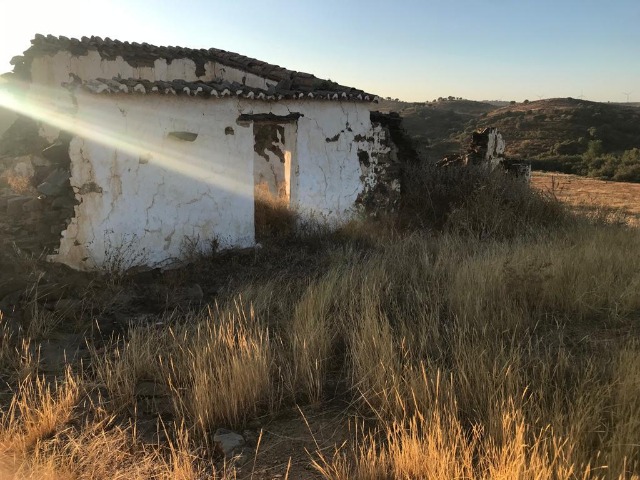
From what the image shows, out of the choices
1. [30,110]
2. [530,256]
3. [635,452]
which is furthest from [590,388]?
[30,110]

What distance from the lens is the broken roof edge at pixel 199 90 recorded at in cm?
639

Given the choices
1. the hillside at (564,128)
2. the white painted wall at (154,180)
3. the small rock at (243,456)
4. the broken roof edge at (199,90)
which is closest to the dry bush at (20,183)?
the white painted wall at (154,180)

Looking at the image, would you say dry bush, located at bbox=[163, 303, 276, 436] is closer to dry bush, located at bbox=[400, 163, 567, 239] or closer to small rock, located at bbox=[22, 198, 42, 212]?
small rock, located at bbox=[22, 198, 42, 212]

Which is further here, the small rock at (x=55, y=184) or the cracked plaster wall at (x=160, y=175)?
the cracked plaster wall at (x=160, y=175)

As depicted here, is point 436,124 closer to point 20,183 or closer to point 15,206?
point 20,183

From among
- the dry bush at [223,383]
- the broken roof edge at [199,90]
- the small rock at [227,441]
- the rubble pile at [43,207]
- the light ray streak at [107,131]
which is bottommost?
the small rock at [227,441]

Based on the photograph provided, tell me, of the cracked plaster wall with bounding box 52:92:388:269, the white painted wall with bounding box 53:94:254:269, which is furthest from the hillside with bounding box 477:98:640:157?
the white painted wall with bounding box 53:94:254:269

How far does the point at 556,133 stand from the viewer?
36.9 m

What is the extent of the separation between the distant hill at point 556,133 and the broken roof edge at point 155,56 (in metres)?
15.3

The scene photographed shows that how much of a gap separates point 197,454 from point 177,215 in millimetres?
4858

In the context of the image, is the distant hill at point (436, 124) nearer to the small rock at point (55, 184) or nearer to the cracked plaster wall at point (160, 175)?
the cracked plaster wall at point (160, 175)

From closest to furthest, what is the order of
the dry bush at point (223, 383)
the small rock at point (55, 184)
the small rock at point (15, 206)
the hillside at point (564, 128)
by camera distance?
the dry bush at point (223, 383), the small rock at point (55, 184), the small rock at point (15, 206), the hillside at point (564, 128)

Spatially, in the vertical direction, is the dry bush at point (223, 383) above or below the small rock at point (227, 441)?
above

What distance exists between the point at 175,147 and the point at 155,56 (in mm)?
3552
